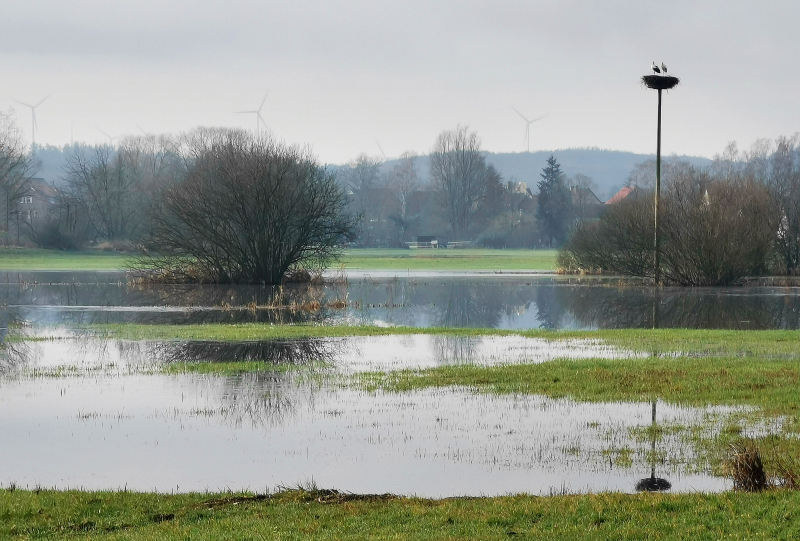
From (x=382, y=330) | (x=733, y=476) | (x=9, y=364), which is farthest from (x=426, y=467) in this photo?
(x=382, y=330)

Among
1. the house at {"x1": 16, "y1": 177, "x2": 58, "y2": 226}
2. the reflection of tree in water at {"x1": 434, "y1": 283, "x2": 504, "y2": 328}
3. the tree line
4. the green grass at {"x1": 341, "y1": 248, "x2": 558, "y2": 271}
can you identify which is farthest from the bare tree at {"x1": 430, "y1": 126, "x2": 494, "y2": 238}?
the reflection of tree in water at {"x1": 434, "y1": 283, "x2": 504, "y2": 328}

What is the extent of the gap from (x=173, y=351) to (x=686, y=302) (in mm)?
26328

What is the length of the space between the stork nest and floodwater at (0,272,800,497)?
26688 millimetres

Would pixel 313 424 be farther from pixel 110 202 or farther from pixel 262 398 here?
pixel 110 202

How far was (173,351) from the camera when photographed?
86.7 ft

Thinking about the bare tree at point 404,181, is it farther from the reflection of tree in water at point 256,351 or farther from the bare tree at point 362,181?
the reflection of tree in water at point 256,351

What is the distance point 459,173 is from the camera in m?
152

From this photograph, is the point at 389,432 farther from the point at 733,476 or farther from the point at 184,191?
the point at 184,191

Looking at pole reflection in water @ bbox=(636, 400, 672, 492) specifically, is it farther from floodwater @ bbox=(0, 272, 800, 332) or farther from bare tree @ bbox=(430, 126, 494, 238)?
bare tree @ bbox=(430, 126, 494, 238)

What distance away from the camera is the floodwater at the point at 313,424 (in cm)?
1288

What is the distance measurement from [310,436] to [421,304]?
3078 centimetres

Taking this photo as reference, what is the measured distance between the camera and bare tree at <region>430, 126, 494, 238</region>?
151500 mm

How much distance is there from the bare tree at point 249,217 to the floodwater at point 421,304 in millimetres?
1804

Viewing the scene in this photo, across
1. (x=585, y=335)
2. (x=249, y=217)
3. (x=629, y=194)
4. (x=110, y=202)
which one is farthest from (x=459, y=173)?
(x=585, y=335)
